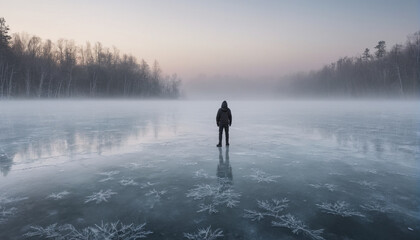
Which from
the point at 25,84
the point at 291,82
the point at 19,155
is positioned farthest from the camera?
the point at 291,82

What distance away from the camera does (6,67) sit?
1893 inches

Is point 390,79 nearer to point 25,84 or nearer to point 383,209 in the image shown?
point 383,209

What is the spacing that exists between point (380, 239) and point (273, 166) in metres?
3.74

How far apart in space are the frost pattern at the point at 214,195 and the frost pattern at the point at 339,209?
155cm

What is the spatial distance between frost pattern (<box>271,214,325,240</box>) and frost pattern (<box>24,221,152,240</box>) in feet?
6.53

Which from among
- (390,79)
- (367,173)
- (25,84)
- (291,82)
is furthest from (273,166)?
(291,82)

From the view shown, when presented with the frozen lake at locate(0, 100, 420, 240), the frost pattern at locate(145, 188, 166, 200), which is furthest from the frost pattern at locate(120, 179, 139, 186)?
the frost pattern at locate(145, 188, 166, 200)

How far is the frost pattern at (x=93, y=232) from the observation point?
3246 millimetres

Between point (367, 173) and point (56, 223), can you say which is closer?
point (56, 223)

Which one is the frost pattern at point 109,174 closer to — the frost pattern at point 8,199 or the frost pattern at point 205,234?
the frost pattern at point 8,199

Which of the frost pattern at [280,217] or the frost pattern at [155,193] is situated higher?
the frost pattern at [280,217]

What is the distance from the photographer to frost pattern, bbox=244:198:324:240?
336 cm

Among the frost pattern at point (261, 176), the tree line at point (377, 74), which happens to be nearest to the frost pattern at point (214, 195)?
the frost pattern at point (261, 176)

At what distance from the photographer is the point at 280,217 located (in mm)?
3805
